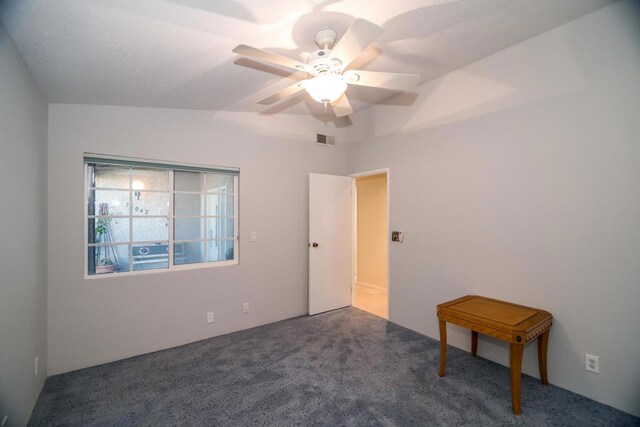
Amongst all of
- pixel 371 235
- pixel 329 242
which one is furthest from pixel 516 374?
pixel 371 235

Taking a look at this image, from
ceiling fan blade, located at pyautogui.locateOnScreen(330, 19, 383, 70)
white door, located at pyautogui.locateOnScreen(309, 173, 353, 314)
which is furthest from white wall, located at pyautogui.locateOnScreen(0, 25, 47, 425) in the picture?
white door, located at pyautogui.locateOnScreen(309, 173, 353, 314)

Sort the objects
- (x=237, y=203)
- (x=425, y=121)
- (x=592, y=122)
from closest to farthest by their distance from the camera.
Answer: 1. (x=592, y=122)
2. (x=425, y=121)
3. (x=237, y=203)

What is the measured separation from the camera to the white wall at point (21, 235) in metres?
1.58

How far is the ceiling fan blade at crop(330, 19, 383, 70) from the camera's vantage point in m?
1.38

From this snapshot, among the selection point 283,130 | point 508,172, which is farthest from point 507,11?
point 283,130

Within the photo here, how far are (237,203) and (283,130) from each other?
1160 millimetres

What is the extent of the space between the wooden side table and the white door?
1842 millimetres

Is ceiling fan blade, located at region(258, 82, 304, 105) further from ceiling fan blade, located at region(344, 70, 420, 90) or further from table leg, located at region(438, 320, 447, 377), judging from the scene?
table leg, located at region(438, 320, 447, 377)

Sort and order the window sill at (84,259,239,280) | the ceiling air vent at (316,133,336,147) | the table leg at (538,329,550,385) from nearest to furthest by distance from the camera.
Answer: the table leg at (538,329,550,385), the window sill at (84,259,239,280), the ceiling air vent at (316,133,336,147)

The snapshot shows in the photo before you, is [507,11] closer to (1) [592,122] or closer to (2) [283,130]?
(1) [592,122]

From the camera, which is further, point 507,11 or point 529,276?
point 529,276

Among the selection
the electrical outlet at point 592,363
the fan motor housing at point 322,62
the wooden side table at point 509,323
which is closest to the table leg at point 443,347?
the wooden side table at point 509,323

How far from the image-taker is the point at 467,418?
6.28ft

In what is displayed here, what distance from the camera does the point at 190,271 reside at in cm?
306
